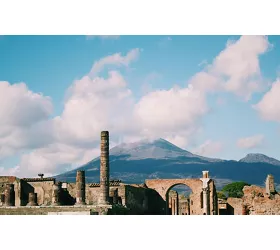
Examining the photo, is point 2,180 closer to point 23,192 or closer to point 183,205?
point 23,192

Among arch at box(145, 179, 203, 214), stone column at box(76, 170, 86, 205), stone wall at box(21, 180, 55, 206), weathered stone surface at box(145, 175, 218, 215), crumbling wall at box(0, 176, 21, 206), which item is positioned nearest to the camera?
stone column at box(76, 170, 86, 205)

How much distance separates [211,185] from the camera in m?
40.8

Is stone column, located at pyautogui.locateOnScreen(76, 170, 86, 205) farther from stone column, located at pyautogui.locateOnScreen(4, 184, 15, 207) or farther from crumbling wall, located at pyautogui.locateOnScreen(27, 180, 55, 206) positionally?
crumbling wall, located at pyautogui.locateOnScreen(27, 180, 55, 206)

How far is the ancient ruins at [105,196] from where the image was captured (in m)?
32.4

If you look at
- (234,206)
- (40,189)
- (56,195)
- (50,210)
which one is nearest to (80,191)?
(56,195)

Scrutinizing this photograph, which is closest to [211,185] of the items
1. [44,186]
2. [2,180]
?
[44,186]

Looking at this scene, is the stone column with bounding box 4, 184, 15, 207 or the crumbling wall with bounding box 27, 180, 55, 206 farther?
the crumbling wall with bounding box 27, 180, 55, 206

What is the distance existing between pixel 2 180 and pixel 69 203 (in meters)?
7.76

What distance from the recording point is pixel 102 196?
32531 mm

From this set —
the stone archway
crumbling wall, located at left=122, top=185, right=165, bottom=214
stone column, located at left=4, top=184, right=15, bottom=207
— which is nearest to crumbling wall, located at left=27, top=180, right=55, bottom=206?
stone column, located at left=4, top=184, right=15, bottom=207

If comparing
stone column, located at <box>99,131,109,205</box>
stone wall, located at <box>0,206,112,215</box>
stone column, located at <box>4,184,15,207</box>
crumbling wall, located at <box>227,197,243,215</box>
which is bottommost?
crumbling wall, located at <box>227,197,243,215</box>

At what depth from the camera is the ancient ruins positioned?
3241cm

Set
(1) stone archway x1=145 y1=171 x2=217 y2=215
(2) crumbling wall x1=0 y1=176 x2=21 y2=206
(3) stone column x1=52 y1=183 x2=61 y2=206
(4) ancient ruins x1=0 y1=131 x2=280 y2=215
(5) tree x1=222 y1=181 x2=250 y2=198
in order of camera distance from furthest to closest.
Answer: (5) tree x1=222 y1=181 x2=250 y2=198 → (2) crumbling wall x1=0 y1=176 x2=21 y2=206 → (1) stone archway x1=145 y1=171 x2=217 y2=215 → (3) stone column x1=52 y1=183 x2=61 y2=206 → (4) ancient ruins x1=0 y1=131 x2=280 y2=215

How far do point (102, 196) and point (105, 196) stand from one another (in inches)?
6.3
